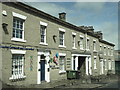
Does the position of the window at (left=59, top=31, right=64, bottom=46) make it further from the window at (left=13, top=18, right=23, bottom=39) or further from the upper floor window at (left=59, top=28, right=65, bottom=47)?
the window at (left=13, top=18, right=23, bottom=39)

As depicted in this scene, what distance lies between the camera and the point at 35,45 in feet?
52.4

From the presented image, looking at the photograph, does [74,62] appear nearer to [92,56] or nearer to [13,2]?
[92,56]

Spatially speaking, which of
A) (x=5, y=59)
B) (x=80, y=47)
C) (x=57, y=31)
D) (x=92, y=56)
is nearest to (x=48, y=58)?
(x=57, y=31)

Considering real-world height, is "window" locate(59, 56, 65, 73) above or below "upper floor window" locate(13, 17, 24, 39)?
below

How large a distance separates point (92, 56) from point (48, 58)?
13.8m

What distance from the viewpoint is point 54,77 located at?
Answer: 1856 centimetres

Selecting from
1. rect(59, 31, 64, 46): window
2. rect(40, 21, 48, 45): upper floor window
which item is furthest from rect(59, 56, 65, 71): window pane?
rect(40, 21, 48, 45): upper floor window

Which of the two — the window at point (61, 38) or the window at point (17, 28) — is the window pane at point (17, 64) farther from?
the window at point (61, 38)

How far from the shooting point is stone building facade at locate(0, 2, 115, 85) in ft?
42.5

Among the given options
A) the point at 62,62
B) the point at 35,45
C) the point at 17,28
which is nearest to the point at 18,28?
the point at 17,28

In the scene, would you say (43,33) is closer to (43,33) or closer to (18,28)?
(43,33)

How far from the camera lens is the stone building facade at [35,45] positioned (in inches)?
511

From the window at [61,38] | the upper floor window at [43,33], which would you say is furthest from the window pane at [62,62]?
the upper floor window at [43,33]

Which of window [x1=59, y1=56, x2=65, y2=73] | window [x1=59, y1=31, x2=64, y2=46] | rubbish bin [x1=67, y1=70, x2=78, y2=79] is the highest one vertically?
window [x1=59, y1=31, x2=64, y2=46]
